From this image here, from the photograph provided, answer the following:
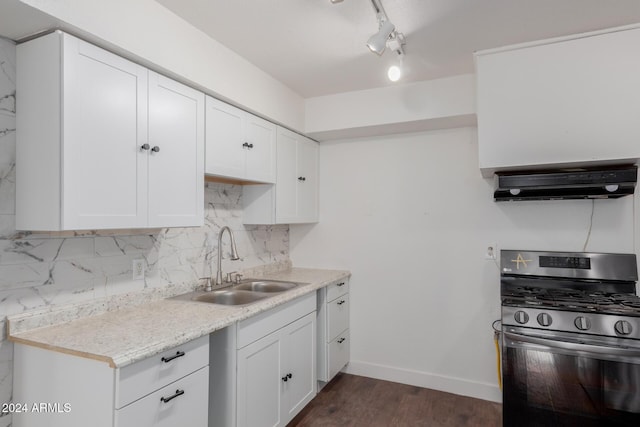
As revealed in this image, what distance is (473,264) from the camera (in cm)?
282

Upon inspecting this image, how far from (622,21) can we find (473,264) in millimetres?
1756

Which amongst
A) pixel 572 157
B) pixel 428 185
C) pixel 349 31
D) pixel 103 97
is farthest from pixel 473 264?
pixel 103 97

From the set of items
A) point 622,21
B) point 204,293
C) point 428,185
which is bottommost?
point 204,293

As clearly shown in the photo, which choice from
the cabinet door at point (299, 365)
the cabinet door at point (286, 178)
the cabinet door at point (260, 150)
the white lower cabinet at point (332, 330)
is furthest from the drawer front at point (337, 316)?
the cabinet door at point (260, 150)

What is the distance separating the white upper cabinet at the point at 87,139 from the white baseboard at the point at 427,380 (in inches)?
88.4

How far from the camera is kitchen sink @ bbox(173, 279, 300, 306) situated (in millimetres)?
2227

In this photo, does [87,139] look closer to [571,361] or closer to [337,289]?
[337,289]

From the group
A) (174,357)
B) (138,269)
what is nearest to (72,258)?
(138,269)

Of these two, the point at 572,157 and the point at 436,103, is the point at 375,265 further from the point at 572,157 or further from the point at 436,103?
the point at 572,157

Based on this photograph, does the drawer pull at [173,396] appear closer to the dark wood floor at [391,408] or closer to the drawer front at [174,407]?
the drawer front at [174,407]

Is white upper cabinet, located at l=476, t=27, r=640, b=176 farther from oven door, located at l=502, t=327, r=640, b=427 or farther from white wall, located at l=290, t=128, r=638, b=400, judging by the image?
oven door, located at l=502, t=327, r=640, b=427

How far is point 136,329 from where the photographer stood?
1503mm

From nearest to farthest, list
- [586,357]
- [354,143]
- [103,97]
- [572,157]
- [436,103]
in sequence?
1. [103,97]
2. [586,357]
3. [572,157]
4. [436,103]
5. [354,143]

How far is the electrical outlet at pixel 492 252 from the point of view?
2744 mm
